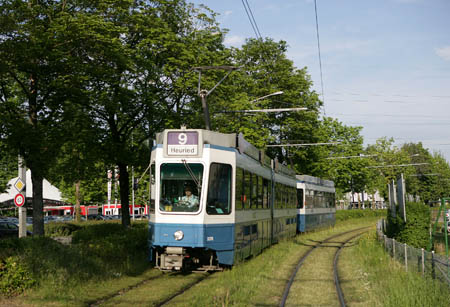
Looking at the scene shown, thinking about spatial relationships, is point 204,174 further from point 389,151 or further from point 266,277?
point 389,151

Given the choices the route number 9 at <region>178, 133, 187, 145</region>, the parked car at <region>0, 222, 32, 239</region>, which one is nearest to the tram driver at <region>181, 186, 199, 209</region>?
the route number 9 at <region>178, 133, 187, 145</region>

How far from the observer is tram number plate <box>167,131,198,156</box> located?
43.0ft

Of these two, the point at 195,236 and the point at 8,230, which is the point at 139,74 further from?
the point at 195,236

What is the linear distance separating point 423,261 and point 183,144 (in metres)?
6.01

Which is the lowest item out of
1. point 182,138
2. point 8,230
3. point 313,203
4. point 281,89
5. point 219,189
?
point 8,230

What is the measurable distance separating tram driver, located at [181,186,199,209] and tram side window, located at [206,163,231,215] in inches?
11.8

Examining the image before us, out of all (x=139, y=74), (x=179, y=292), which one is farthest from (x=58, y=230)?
(x=179, y=292)

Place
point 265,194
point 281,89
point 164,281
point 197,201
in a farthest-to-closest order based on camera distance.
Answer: point 281,89
point 265,194
point 197,201
point 164,281

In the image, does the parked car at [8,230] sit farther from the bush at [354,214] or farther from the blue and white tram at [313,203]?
the bush at [354,214]

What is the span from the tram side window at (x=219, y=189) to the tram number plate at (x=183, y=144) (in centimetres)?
62

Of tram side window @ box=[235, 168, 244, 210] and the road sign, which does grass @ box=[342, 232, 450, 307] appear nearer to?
tram side window @ box=[235, 168, 244, 210]

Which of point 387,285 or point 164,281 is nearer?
point 387,285

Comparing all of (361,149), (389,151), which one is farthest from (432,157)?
(361,149)

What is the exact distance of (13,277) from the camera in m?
10.5
